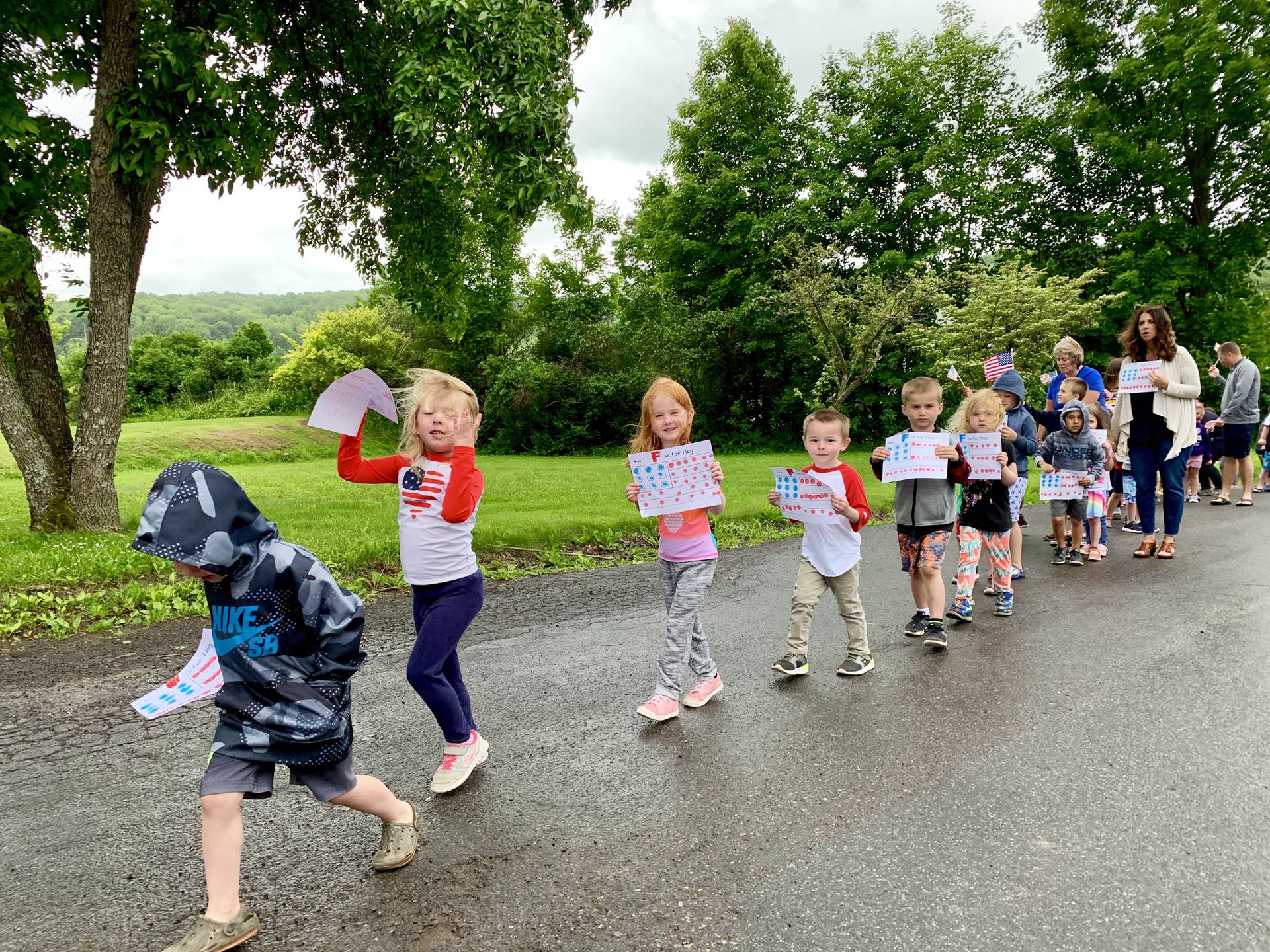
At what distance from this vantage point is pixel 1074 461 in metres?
8.09

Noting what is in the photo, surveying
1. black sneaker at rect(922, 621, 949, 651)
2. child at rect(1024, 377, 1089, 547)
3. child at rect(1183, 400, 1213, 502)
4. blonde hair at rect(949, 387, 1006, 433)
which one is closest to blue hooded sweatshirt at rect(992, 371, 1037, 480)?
child at rect(1024, 377, 1089, 547)

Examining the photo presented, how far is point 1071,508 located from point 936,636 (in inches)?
154

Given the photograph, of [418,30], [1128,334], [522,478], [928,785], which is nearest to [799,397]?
[522,478]

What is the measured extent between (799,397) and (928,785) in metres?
29.1

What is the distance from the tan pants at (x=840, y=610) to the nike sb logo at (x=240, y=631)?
3.29 metres

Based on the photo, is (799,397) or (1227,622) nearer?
(1227,622)

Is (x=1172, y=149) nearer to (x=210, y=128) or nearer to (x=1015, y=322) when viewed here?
(x=1015, y=322)

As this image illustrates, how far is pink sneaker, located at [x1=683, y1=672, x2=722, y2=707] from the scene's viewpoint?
4395 mm

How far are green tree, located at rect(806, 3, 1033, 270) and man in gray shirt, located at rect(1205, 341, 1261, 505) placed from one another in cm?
2042

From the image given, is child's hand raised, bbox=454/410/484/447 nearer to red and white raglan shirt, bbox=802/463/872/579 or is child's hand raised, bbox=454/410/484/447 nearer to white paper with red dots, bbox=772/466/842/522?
white paper with red dots, bbox=772/466/842/522

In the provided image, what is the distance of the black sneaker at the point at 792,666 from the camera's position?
4.80m

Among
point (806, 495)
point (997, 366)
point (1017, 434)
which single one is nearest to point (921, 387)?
point (806, 495)

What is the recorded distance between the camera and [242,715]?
2488 mm

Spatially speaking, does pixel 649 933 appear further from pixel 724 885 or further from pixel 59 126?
pixel 59 126
